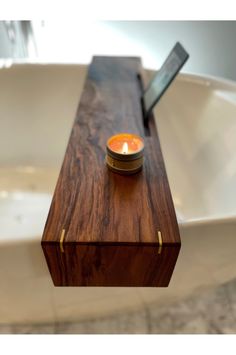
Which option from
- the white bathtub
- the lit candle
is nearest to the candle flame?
the lit candle

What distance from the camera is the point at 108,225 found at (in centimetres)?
52

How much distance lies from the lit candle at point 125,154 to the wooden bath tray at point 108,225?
2cm

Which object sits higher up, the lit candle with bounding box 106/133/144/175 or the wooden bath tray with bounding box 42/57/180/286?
the lit candle with bounding box 106/133/144/175

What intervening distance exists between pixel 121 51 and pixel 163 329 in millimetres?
1439

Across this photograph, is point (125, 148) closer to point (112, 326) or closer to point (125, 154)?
point (125, 154)

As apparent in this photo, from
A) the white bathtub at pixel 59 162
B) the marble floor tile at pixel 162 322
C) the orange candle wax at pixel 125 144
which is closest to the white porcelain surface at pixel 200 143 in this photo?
the white bathtub at pixel 59 162

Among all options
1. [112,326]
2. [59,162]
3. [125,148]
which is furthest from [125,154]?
[59,162]

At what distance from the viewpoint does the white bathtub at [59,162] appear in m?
0.66

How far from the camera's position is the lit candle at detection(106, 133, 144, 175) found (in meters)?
0.60

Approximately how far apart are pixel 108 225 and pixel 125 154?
0.54 feet

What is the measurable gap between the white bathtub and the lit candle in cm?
19

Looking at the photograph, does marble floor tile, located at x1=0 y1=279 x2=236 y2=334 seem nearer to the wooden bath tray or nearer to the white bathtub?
the white bathtub
